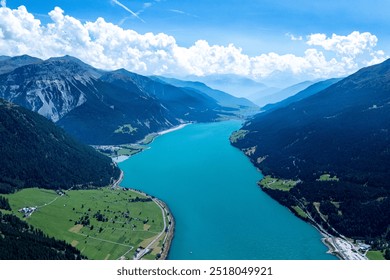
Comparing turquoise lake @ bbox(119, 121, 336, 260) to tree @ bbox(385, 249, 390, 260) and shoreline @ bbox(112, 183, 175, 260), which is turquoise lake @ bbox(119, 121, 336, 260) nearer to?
shoreline @ bbox(112, 183, 175, 260)

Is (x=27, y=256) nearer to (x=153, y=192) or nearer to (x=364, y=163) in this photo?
(x=153, y=192)

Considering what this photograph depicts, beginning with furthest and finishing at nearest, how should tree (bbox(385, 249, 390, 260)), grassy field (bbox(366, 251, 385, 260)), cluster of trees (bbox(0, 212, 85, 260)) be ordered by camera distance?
grassy field (bbox(366, 251, 385, 260)), tree (bbox(385, 249, 390, 260)), cluster of trees (bbox(0, 212, 85, 260))

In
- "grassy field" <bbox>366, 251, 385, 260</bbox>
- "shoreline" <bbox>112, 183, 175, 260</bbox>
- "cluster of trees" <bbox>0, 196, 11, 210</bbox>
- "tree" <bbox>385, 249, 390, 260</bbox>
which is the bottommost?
"shoreline" <bbox>112, 183, 175, 260</bbox>

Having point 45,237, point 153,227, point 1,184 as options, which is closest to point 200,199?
point 153,227

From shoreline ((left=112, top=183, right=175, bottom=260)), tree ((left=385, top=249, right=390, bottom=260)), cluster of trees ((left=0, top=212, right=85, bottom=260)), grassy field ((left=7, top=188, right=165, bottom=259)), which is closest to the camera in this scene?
cluster of trees ((left=0, top=212, right=85, bottom=260))

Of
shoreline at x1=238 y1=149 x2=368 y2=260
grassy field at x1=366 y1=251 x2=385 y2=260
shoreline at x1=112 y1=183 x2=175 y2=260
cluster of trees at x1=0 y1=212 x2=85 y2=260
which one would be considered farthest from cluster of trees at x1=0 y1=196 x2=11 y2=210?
grassy field at x1=366 y1=251 x2=385 y2=260

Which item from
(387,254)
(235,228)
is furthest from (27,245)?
(387,254)
